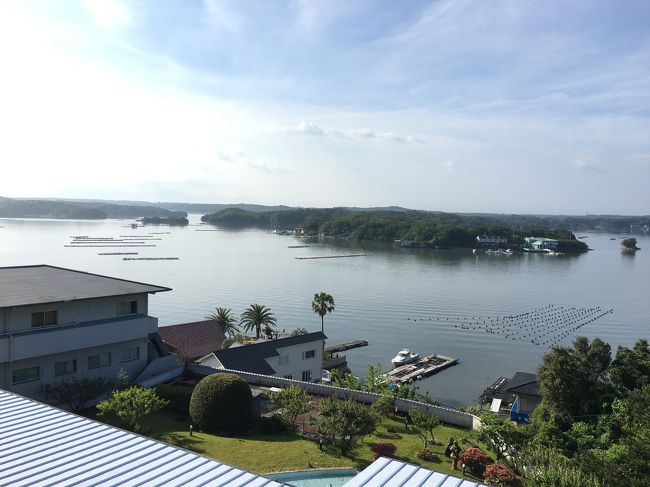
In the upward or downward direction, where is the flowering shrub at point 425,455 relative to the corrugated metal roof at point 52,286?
downward

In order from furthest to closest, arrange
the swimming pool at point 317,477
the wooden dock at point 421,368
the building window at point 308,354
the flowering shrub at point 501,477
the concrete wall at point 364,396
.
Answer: the wooden dock at point 421,368, the building window at point 308,354, the concrete wall at point 364,396, the swimming pool at point 317,477, the flowering shrub at point 501,477

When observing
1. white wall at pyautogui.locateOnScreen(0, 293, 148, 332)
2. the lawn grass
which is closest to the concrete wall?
the lawn grass

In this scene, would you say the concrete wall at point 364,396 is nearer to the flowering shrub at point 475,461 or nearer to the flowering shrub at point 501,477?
the flowering shrub at point 475,461

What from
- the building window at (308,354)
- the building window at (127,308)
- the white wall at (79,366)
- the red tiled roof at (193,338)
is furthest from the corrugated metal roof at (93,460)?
the building window at (308,354)

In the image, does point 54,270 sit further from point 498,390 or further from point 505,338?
point 505,338

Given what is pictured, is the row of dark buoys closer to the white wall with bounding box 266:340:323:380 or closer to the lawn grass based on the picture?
the white wall with bounding box 266:340:323:380

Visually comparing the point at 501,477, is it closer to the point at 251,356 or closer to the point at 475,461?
the point at 475,461
